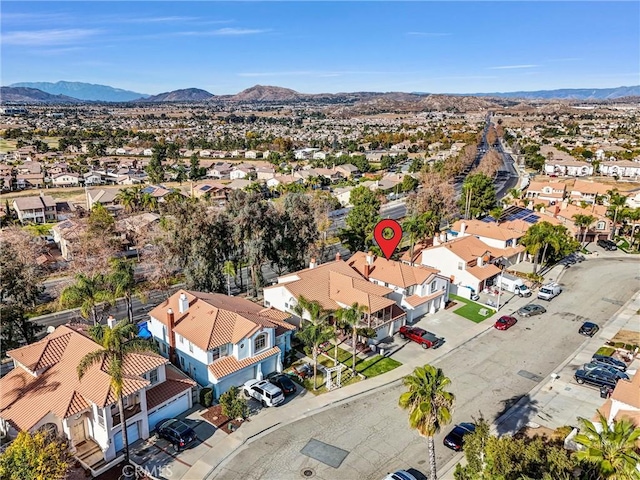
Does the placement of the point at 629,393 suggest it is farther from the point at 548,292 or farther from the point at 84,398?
the point at 84,398

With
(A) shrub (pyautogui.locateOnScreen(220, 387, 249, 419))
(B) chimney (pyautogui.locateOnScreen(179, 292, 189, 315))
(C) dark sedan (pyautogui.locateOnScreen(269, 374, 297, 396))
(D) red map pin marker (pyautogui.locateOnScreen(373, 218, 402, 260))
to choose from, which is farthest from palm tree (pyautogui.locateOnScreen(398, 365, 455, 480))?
(D) red map pin marker (pyautogui.locateOnScreen(373, 218, 402, 260))

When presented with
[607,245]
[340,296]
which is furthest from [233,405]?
[607,245]

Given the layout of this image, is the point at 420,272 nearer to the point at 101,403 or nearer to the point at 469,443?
the point at 469,443

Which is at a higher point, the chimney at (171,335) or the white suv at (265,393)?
the chimney at (171,335)

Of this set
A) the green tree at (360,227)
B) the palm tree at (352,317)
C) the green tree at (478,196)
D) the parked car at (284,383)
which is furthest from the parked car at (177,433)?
the green tree at (478,196)

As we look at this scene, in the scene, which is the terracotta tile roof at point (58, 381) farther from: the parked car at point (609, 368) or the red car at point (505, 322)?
the parked car at point (609, 368)

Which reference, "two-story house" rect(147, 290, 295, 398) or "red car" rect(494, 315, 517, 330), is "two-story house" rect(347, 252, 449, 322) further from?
"two-story house" rect(147, 290, 295, 398)

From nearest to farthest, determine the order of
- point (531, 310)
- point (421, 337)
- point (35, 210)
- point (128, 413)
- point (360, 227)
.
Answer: point (128, 413) < point (421, 337) < point (531, 310) < point (360, 227) < point (35, 210)
